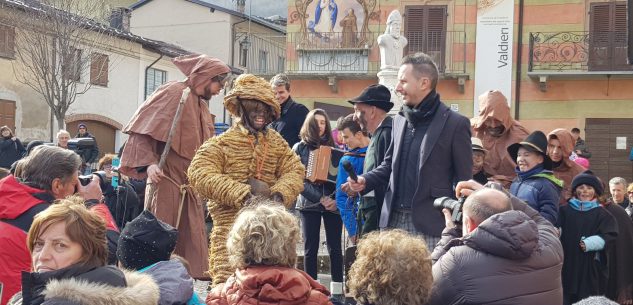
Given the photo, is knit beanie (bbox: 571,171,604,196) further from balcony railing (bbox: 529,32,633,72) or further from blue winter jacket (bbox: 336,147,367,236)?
balcony railing (bbox: 529,32,633,72)

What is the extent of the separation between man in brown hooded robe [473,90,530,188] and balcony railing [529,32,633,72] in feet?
55.1

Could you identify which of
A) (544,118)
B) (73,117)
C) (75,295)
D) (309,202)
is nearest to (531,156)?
(309,202)

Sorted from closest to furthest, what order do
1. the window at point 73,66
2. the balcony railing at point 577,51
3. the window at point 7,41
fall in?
the balcony railing at point 577,51
the window at point 73,66
the window at point 7,41

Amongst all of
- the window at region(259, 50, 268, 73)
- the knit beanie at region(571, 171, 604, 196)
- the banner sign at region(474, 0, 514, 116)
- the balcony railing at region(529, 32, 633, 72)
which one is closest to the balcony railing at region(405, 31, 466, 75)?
the banner sign at region(474, 0, 514, 116)


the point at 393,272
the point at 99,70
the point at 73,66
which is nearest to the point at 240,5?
the point at 99,70

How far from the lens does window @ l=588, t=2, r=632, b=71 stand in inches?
902

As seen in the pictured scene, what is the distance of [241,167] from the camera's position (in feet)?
17.9

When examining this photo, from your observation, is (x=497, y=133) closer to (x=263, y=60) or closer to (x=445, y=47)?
(x=445, y=47)

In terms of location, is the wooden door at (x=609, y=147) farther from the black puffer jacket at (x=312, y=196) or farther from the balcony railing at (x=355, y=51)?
the black puffer jacket at (x=312, y=196)

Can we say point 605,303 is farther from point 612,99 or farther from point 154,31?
point 154,31

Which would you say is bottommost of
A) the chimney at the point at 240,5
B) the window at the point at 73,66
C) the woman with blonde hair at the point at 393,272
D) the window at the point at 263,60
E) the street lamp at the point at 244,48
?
the woman with blonde hair at the point at 393,272

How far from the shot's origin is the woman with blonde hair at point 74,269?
309 centimetres

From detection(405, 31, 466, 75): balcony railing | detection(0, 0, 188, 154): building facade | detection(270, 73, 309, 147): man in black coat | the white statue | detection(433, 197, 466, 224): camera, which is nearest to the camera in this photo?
detection(433, 197, 466, 224): camera

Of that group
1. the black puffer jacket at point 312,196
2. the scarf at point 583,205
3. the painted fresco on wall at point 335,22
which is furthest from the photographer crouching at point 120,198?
the painted fresco on wall at point 335,22
